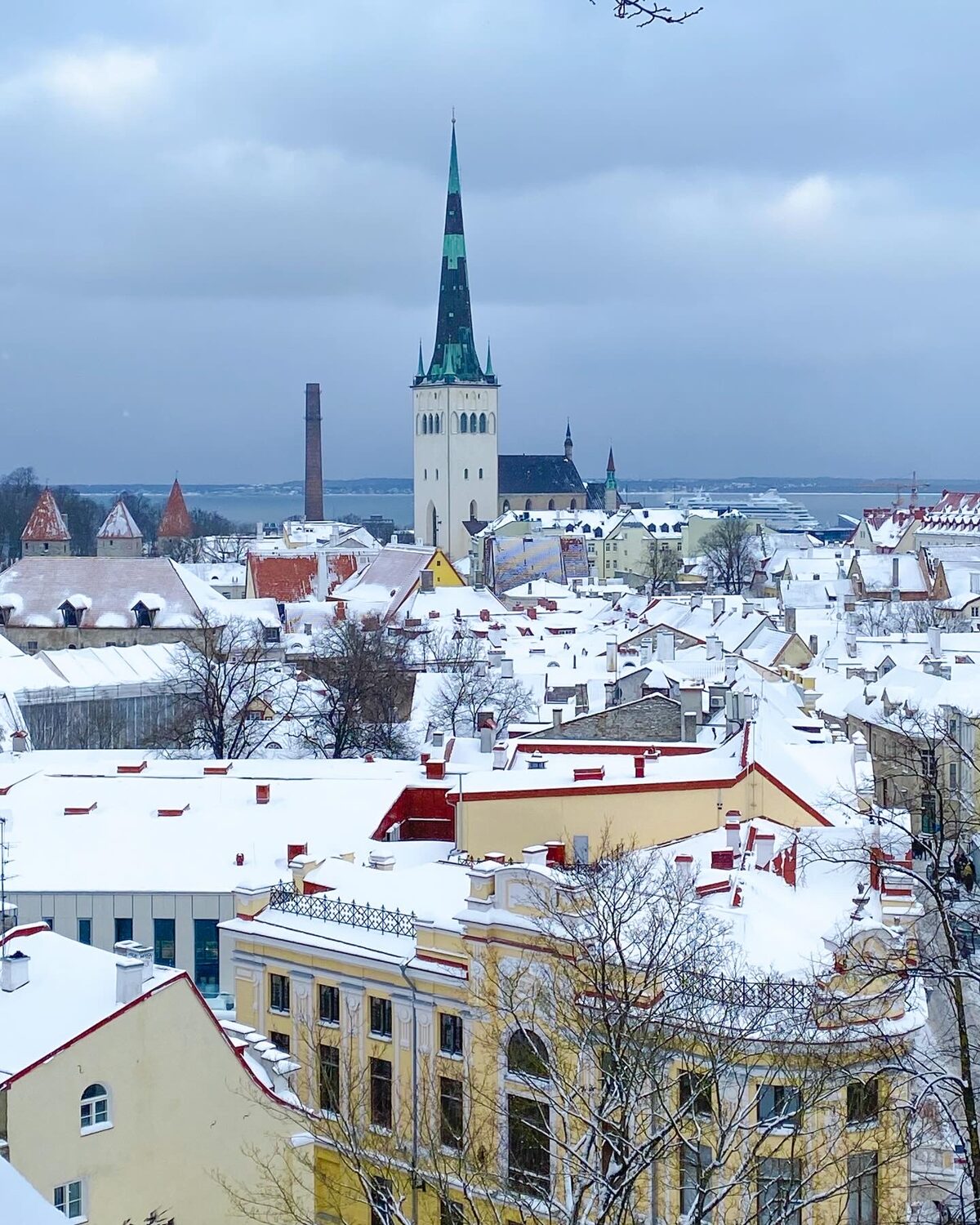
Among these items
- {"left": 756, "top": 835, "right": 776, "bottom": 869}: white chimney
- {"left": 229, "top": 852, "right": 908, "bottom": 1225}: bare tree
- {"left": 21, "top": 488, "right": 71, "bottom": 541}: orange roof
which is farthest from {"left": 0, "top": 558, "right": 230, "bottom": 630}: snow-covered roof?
{"left": 229, "top": 852, "right": 908, "bottom": 1225}: bare tree

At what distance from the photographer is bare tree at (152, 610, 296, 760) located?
40281mm

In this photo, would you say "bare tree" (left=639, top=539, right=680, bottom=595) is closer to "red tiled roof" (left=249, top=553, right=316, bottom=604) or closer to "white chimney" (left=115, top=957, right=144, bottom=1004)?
"red tiled roof" (left=249, top=553, right=316, bottom=604)

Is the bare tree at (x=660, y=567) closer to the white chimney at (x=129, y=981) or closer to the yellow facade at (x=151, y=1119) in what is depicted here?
the yellow facade at (x=151, y=1119)

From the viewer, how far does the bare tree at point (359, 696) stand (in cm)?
4025

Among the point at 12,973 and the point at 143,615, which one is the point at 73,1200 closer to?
the point at 12,973

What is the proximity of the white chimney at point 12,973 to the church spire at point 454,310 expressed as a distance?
108220 millimetres

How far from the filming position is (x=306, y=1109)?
14680mm

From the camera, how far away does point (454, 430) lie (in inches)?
4825

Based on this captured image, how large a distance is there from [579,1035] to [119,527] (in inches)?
3092

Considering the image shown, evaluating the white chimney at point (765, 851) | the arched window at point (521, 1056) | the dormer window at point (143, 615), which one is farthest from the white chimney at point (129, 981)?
the dormer window at point (143, 615)

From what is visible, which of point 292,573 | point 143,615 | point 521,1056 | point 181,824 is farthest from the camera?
point 292,573

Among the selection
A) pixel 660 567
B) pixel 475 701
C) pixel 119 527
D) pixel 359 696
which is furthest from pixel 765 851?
pixel 660 567

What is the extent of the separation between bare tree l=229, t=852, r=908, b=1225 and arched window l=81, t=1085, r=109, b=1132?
4.02 feet

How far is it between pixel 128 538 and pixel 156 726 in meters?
42.5
